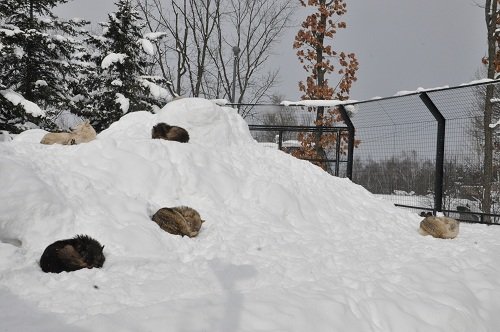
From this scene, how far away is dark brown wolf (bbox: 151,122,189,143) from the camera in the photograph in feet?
17.2

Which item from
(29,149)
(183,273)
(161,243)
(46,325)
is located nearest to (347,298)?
(183,273)

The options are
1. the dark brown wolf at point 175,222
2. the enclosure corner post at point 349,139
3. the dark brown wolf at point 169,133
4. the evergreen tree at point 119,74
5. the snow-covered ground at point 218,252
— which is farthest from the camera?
the evergreen tree at point 119,74

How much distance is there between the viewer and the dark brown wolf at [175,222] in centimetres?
358

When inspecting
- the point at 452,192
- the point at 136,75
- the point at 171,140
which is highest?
the point at 136,75

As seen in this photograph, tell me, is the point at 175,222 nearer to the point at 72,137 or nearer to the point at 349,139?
the point at 72,137

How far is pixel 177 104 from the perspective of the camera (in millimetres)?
6027

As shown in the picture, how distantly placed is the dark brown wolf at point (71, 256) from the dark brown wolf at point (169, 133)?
102 inches

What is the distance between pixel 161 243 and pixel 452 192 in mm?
5188

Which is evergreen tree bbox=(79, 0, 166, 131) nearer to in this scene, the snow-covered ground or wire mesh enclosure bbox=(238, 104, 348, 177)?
wire mesh enclosure bbox=(238, 104, 348, 177)

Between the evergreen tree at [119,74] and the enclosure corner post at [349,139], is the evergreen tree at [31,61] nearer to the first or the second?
the evergreen tree at [119,74]

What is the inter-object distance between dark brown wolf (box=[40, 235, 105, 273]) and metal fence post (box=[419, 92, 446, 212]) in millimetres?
5296

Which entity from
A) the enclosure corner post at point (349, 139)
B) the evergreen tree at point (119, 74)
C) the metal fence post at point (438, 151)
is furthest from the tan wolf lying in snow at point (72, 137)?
the evergreen tree at point (119, 74)

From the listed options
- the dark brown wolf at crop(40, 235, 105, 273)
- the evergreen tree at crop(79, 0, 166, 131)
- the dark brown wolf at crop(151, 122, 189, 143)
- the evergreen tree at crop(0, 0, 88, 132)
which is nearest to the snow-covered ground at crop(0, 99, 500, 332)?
the dark brown wolf at crop(40, 235, 105, 273)

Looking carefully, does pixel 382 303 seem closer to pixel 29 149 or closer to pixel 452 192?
pixel 29 149
